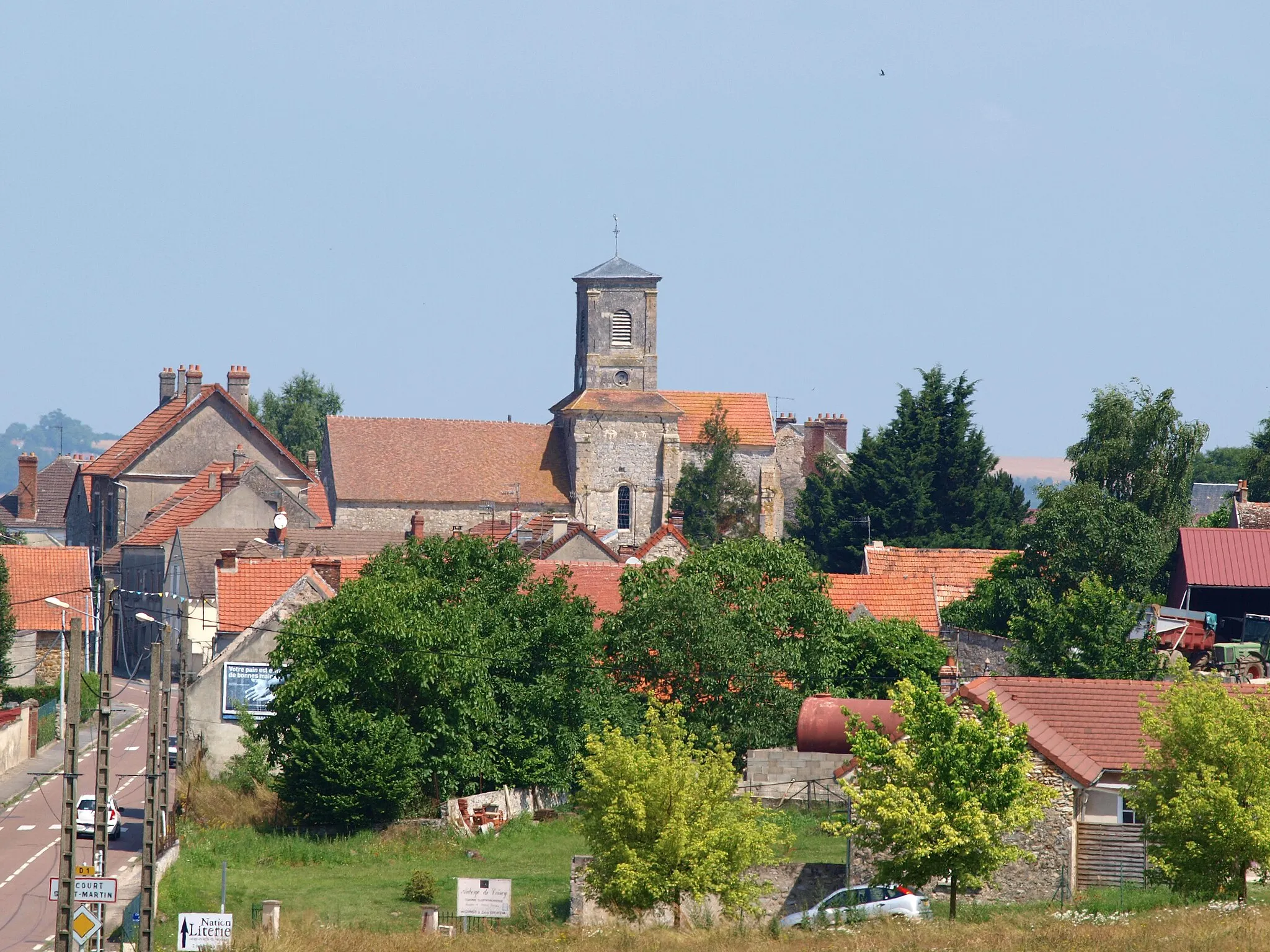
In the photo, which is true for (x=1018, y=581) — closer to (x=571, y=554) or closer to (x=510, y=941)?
(x=571, y=554)

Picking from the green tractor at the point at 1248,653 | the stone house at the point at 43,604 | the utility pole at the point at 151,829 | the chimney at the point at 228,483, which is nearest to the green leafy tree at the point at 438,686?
the utility pole at the point at 151,829

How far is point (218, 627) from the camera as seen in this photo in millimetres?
50000

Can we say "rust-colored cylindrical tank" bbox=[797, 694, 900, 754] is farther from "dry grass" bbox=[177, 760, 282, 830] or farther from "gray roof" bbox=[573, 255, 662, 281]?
"gray roof" bbox=[573, 255, 662, 281]

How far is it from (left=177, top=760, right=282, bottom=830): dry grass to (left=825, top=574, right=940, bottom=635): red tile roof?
2038 centimetres

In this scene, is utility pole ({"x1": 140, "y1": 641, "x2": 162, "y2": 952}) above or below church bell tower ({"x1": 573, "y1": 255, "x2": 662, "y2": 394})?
below

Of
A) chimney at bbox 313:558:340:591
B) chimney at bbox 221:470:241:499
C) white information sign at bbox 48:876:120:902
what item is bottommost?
white information sign at bbox 48:876:120:902

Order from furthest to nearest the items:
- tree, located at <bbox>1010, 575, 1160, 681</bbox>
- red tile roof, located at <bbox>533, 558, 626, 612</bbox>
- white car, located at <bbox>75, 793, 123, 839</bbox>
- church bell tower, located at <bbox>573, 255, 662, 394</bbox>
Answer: church bell tower, located at <bbox>573, 255, 662, 394</bbox>, red tile roof, located at <bbox>533, 558, 626, 612</bbox>, tree, located at <bbox>1010, 575, 1160, 681</bbox>, white car, located at <bbox>75, 793, 123, 839</bbox>

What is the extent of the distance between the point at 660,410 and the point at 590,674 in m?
51.9

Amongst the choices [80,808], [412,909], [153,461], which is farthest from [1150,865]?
[153,461]

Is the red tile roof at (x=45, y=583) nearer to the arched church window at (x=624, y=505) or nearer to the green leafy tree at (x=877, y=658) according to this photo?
the green leafy tree at (x=877, y=658)

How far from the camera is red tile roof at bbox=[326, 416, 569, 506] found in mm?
88625

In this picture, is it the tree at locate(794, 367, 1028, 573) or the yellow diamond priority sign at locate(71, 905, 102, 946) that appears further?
A: the tree at locate(794, 367, 1028, 573)

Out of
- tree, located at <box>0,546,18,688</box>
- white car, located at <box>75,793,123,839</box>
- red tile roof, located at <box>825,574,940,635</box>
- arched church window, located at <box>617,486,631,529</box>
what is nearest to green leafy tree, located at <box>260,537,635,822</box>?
white car, located at <box>75,793,123,839</box>

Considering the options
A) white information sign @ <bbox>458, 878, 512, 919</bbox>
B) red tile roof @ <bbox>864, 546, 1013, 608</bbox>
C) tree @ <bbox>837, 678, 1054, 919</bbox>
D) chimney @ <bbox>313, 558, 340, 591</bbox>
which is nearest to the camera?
tree @ <bbox>837, 678, 1054, 919</bbox>
